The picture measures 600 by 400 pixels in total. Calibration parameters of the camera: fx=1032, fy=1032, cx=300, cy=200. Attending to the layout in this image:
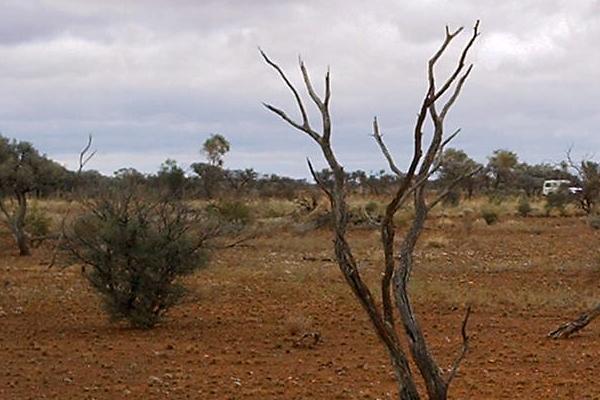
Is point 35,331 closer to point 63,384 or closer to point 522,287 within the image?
point 63,384

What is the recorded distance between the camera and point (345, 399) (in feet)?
37.8

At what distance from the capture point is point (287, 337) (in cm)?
1589

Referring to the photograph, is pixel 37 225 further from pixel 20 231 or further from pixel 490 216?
pixel 490 216

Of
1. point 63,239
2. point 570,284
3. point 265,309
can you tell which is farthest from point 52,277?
point 570,284

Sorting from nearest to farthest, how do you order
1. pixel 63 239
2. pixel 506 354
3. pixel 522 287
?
pixel 506 354, pixel 63 239, pixel 522 287

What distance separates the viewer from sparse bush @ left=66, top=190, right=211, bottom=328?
17.1 m

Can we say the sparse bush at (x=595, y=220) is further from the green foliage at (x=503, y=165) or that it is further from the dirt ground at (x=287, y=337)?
the green foliage at (x=503, y=165)

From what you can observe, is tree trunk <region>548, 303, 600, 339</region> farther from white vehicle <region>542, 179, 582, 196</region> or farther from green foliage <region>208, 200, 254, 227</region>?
green foliage <region>208, 200, 254, 227</region>

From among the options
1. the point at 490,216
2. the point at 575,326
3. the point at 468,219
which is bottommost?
the point at 575,326

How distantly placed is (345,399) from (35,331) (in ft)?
22.5

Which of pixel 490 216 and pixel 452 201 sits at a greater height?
pixel 452 201

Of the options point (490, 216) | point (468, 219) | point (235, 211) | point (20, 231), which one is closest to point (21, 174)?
point (20, 231)

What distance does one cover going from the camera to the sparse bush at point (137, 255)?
56.0 ft

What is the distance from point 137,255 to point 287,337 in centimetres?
300
